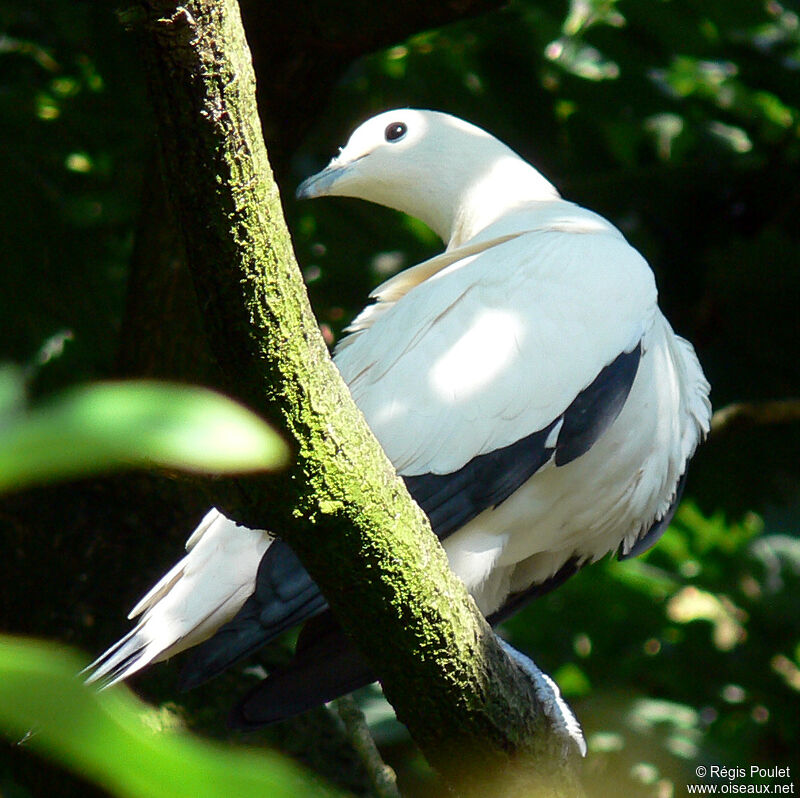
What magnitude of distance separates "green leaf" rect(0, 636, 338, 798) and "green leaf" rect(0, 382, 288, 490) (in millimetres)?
84

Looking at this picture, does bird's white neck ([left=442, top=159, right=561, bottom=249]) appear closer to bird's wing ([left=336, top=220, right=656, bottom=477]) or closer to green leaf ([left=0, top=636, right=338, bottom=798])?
bird's wing ([left=336, top=220, right=656, bottom=477])

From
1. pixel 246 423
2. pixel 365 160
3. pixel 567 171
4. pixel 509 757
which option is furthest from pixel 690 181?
pixel 246 423

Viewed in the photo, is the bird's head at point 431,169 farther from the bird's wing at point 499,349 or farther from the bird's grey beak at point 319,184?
the bird's wing at point 499,349

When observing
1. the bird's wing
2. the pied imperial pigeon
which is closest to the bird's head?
the pied imperial pigeon

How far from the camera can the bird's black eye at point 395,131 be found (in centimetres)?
307

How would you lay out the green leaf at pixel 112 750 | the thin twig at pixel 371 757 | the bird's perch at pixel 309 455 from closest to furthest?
the green leaf at pixel 112 750 → the bird's perch at pixel 309 455 → the thin twig at pixel 371 757

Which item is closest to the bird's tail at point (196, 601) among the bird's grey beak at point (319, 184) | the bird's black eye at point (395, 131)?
the bird's grey beak at point (319, 184)

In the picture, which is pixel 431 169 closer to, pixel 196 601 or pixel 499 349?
pixel 499 349

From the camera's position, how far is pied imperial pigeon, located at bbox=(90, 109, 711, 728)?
7.01 ft

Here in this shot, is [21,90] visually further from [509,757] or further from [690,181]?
[509,757]

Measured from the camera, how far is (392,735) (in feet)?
9.93

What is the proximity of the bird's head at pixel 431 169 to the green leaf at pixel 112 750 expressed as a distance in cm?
257

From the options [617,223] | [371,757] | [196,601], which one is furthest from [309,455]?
[617,223]

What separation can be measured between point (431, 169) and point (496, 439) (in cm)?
114
